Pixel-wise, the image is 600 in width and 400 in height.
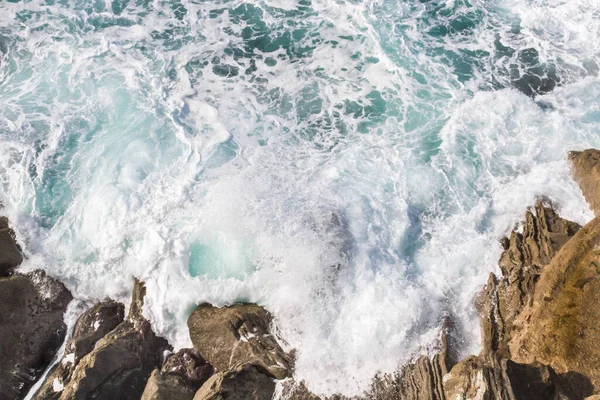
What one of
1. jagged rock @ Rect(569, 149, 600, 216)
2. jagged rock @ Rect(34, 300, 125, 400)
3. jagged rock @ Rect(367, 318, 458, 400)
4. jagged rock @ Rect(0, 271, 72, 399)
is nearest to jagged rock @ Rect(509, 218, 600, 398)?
jagged rock @ Rect(367, 318, 458, 400)

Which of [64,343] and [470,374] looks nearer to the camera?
[470,374]

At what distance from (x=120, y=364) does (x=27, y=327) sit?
111 inches

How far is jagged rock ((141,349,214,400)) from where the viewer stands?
9.44 meters

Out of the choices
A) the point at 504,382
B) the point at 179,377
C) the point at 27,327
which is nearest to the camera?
the point at 504,382

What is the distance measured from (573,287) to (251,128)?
1002 cm

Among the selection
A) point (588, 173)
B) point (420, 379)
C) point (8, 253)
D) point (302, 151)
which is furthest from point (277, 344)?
point (588, 173)

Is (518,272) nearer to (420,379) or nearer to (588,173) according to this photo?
(420,379)

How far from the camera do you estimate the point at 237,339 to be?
10305 mm

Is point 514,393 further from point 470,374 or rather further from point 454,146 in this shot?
point 454,146

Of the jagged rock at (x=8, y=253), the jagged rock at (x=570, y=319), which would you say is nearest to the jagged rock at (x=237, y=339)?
the jagged rock at (x=570, y=319)

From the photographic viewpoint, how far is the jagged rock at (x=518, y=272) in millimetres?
9906

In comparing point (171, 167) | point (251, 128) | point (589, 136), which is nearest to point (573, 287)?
point (589, 136)

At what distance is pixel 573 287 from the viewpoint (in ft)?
28.8

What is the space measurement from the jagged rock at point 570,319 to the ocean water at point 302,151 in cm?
144
